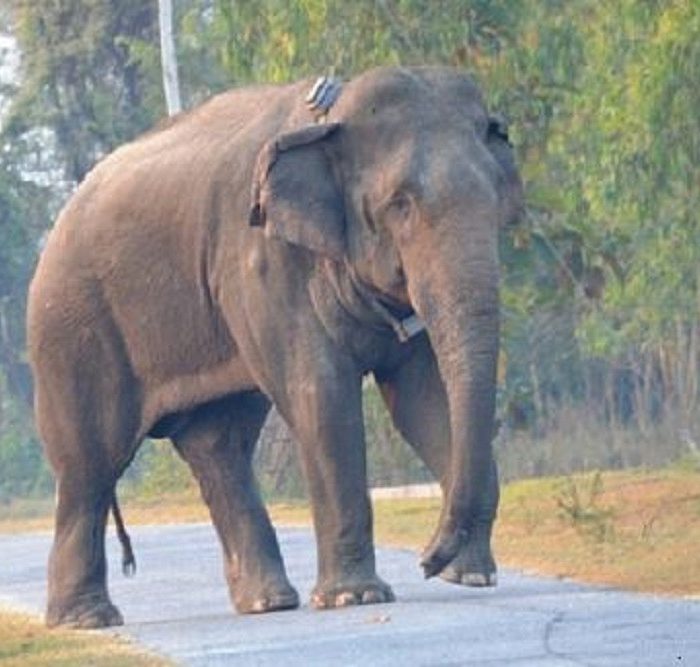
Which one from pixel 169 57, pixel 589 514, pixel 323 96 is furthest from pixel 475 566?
pixel 169 57

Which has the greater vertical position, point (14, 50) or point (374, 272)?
point (374, 272)

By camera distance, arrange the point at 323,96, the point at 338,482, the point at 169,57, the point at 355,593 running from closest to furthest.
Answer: the point at 355,593
the point at 338,482
the point at 323,96
the point at 169,57

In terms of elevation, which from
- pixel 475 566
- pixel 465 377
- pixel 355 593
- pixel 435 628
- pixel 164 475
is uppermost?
pixel 465 377

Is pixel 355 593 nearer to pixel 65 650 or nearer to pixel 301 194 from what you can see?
pixel 65 650

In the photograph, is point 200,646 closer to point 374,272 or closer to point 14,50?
point 374,272

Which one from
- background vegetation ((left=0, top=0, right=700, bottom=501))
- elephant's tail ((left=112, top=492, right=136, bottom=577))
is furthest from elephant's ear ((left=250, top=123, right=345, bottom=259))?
background vegetation ((left=0, top=0, right=700, bottom=501))

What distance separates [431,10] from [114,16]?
93.9 ft

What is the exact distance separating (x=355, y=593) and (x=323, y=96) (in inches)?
94.7

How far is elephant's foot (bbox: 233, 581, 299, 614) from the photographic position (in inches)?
703

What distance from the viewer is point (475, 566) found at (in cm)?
1670

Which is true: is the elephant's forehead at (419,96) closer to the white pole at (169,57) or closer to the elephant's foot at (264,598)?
the elephant's foot at (264,598)

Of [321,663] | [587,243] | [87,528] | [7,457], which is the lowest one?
[7,457]

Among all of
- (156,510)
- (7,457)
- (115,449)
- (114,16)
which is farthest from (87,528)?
(7,457)

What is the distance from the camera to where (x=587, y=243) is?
27.8 meters
